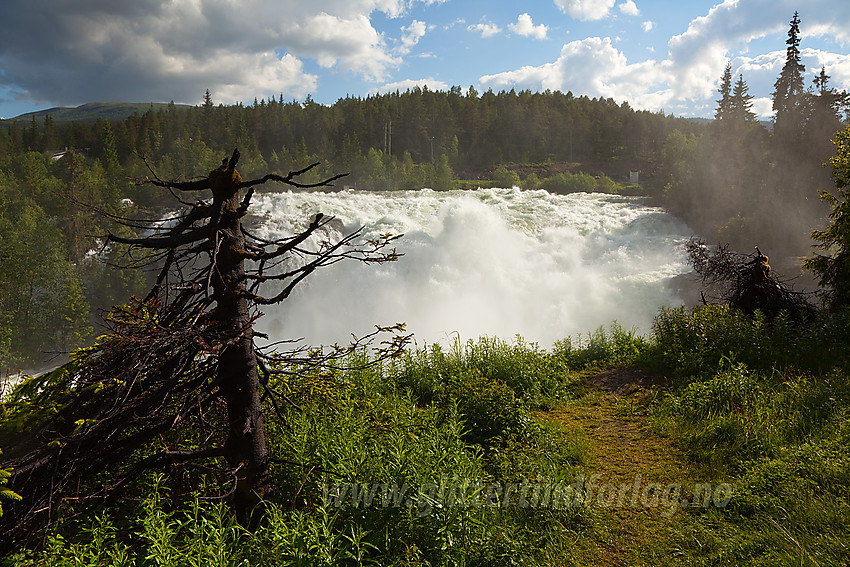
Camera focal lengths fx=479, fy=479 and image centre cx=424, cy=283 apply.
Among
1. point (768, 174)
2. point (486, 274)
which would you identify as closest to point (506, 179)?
point (768, 174)

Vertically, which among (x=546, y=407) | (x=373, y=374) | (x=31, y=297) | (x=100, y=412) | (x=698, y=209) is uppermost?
(x=698, y=209)

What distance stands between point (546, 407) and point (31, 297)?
41.4m

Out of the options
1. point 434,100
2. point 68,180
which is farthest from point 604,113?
point 68,180

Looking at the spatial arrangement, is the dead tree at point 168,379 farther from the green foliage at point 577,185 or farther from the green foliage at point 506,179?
the green foliage at point 506,179

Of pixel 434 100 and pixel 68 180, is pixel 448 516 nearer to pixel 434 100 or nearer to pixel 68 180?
pixel 68 180

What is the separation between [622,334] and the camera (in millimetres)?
9227

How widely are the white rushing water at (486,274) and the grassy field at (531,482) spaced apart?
13.0 meters

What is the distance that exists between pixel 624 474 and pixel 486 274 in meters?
19.6

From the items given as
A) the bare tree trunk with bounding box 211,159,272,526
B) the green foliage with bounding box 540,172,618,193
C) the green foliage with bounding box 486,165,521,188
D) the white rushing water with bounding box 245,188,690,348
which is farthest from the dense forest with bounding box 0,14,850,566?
the green foliage with bounding box 486,165,521,188

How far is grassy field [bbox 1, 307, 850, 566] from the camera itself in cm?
306

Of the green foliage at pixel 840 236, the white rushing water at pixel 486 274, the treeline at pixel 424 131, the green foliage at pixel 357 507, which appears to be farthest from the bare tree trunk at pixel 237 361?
the treeline at pixel 424 131

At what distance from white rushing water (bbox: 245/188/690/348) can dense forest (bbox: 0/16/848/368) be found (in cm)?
548

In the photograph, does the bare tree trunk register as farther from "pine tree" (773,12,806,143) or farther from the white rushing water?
"pine tree" (773,12,806,143)

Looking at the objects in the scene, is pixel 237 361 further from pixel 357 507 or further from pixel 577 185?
pixel 577 185
